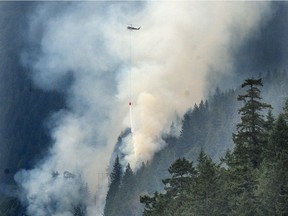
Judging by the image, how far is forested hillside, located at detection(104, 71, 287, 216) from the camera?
52375 millimetres

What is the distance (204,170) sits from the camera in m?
53.1

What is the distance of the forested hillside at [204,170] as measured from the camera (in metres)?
52.4

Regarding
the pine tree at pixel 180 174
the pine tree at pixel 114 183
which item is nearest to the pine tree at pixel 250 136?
the pine tree at pixel 180 174

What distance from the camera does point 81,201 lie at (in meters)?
186

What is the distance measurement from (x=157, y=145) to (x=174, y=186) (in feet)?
410

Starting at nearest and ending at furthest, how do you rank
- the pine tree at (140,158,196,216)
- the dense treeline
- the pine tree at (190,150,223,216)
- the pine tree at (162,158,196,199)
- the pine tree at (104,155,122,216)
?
the dense treeline → the pine tree at (190,150,223,216) → the pine tree at (140,158,196,216) → the pine tree at (162,158,196,199) → the pine tree at (104,155,122,216)

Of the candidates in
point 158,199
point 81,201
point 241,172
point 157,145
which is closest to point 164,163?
point 157,145

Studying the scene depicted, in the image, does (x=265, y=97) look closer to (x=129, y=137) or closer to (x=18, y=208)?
(x=129, y=137)

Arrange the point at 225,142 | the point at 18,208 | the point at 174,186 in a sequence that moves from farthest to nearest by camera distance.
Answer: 1. the point at 18,208
2. the point at 225,142
3. the point at 174,186

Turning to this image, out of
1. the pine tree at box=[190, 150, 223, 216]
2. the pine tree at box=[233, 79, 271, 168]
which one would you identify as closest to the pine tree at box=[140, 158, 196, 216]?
the pine tree at box=[190, 150, 223, 216]

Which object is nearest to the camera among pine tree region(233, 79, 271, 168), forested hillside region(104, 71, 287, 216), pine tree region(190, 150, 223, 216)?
forested hillside region(104, 71, 287, 216)

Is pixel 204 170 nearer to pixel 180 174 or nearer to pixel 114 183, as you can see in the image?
pixel 180 174

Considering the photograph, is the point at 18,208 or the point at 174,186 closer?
the point at 174,186

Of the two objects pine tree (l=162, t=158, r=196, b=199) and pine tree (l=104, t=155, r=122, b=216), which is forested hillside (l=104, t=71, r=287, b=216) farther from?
pine tree (l=104, t=155, r=122, b=216)
